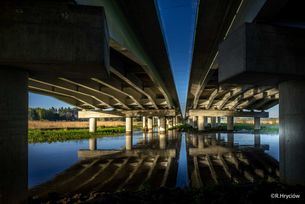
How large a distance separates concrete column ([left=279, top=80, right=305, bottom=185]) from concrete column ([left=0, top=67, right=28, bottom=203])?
26.2 feet

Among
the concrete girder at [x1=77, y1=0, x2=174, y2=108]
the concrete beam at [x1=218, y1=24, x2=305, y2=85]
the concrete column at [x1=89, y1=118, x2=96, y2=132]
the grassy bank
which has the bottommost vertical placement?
the grassy bank

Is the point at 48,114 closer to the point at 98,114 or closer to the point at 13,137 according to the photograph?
the point at 98,114

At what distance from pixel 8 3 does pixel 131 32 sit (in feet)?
19.7

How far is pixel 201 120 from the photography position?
55.9m

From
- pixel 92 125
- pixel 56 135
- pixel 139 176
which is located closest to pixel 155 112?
pixel 92 125

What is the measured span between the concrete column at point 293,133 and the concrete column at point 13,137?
800cm

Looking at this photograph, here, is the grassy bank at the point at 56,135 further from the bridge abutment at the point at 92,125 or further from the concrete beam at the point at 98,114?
the concrete beam at the point at 98,114

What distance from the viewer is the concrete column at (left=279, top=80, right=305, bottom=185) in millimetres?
7934

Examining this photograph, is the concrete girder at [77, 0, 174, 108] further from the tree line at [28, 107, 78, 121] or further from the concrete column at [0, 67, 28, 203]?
the tree line at [28, 107, 78, 121]

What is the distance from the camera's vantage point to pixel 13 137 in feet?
20.7

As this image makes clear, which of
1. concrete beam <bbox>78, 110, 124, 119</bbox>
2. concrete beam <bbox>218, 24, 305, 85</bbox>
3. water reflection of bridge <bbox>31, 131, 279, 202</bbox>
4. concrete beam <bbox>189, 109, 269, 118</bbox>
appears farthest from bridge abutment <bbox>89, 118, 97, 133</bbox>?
concrete beam <bbox>218, 24, 305, 85</bbox>

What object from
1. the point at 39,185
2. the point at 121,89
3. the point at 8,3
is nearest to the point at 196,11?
the point at 8,3

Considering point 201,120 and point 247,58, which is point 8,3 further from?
point 201,120

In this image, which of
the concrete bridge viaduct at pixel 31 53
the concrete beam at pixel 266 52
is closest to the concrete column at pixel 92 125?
the concrete bridge viaduct at pixel 31 53
